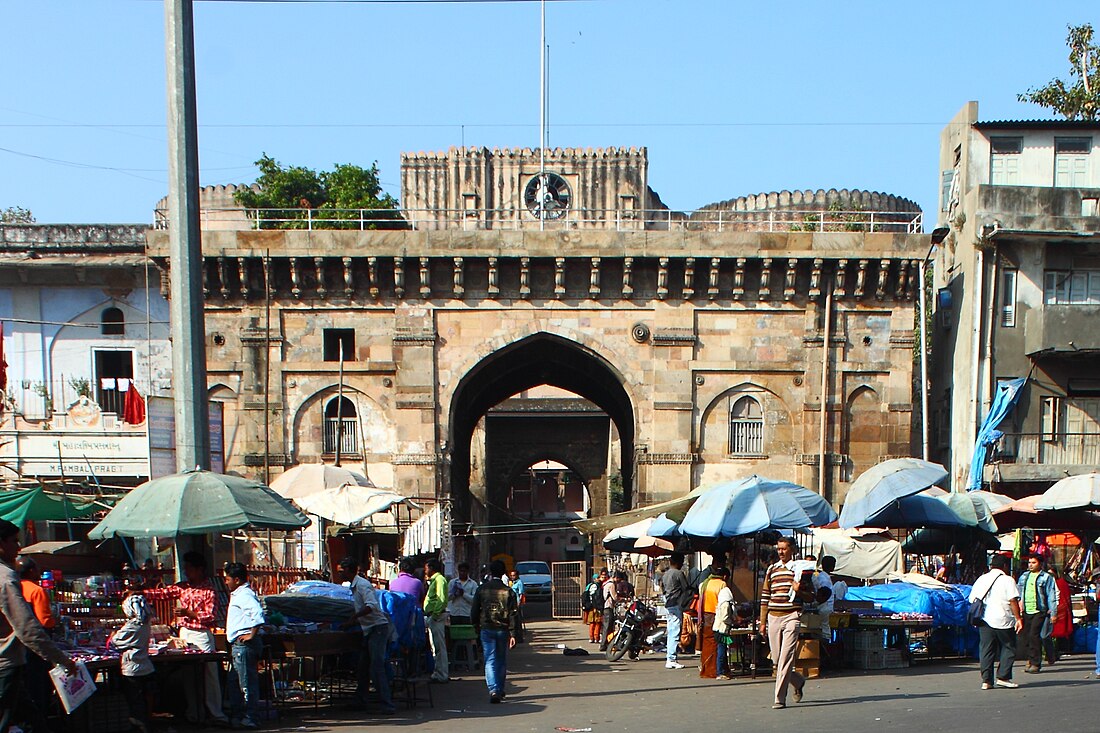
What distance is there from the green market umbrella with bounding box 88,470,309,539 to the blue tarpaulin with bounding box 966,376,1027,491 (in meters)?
19.6

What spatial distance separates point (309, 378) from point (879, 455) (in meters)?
12.4

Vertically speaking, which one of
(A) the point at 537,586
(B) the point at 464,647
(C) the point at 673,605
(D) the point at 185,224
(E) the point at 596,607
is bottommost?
(A) the point at 537,586

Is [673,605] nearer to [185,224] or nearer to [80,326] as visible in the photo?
[185,224]

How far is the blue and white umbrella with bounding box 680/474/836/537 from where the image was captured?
46.0 feet

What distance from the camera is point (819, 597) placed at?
13.8m

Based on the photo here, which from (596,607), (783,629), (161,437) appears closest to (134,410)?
(596,607)

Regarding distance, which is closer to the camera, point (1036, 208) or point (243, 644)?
point (243, 644)

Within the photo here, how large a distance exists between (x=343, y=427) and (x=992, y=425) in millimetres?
13865

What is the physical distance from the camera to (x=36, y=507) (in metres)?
15.9

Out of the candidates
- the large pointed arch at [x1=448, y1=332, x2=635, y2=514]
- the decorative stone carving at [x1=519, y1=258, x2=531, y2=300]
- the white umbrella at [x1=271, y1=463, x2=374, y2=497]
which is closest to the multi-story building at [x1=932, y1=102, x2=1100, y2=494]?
the large pointed arch at [x1=448, y1=332, x2=635, y2=514]

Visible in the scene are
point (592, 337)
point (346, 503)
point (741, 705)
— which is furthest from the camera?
point (592, 337)

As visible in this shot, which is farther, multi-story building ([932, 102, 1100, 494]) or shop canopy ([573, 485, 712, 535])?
multi-story building ([932, 102, 1100, 494])

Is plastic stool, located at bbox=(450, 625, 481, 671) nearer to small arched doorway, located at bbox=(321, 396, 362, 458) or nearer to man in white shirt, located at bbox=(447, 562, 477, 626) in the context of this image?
man in white shirt, located at bbox=(447, 562, 477, 626)

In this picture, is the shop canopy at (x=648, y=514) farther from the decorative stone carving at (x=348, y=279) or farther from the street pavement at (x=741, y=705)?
the decorative stone carving at (x=348, y=279)
